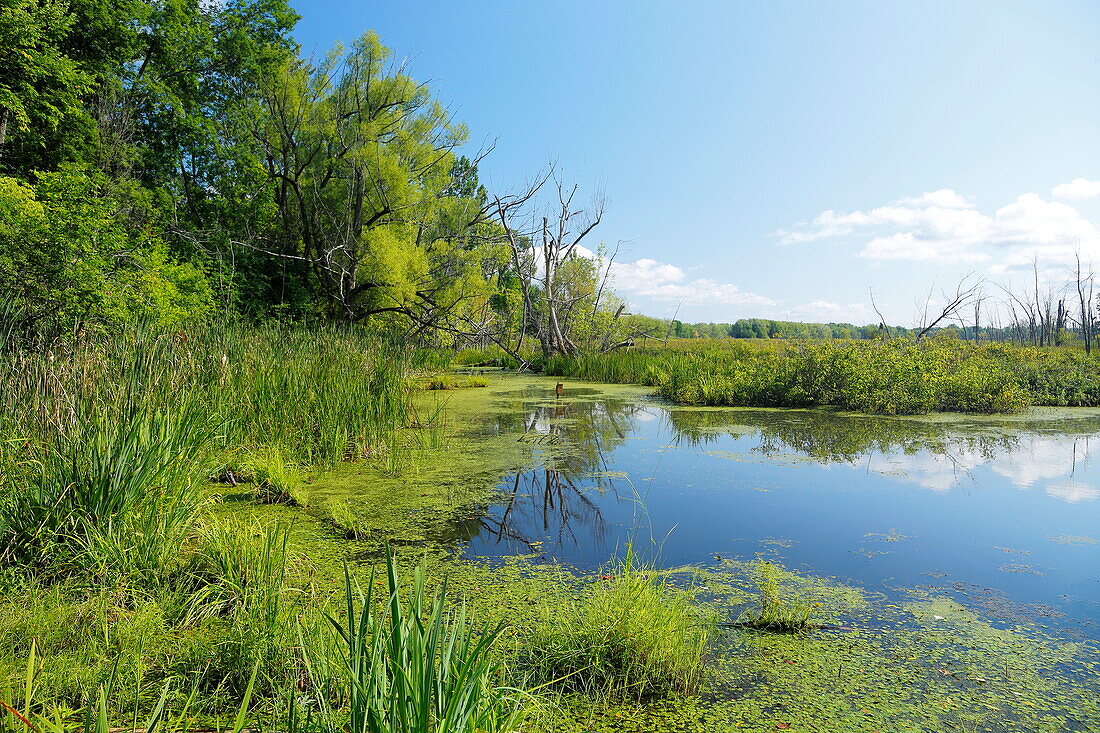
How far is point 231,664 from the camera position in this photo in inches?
78.1

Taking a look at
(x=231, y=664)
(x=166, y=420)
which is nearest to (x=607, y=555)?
(x=231, y=664)

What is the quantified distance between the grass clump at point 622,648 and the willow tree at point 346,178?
1232 cm

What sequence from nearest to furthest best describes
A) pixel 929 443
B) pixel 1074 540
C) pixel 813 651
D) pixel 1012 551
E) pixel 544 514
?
1. pixel 813 651
2. pixel 1012 551
3. pixel 1074 540
4. pixel 544 514
5. pixel 929 443

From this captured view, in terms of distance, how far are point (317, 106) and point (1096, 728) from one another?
16.5m

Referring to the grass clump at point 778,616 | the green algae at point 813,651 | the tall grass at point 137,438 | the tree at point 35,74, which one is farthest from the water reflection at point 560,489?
the tree at point 35,74


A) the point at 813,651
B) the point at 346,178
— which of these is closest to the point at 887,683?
the point at 813,651

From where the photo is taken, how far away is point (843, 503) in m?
4.38

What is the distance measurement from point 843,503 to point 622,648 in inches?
113

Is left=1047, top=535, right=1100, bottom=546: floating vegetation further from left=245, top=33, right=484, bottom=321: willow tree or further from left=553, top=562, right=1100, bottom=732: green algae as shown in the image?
left=245, top=33, right=484, bottom=321: willow tree

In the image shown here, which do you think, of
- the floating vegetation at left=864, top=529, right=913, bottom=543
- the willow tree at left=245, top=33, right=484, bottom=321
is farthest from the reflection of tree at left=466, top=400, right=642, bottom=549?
the willow tree at left=245, top=33, right=484, bottom=321

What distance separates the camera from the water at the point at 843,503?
319 cm

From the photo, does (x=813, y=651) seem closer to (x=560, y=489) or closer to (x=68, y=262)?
(x=560, y=489)

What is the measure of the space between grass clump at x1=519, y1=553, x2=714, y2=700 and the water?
89cm

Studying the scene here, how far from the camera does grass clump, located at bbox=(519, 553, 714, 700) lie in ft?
6.77
